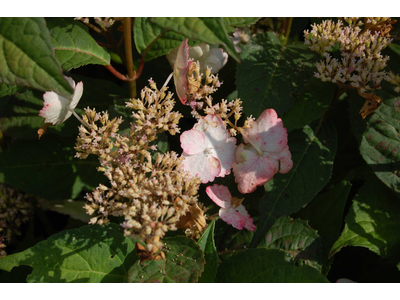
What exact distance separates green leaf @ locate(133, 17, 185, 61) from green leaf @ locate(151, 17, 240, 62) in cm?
27

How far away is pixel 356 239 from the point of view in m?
1.12

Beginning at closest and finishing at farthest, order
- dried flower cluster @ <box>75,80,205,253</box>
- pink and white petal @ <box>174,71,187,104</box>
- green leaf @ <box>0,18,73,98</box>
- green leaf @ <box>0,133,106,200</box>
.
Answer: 1. green leaf @ <box>0,18,73,98</box>
2. dried flower cluster @ <box>75,80,205,253</box>
3. pink and white petal @ <box>174,71,187,104</box>
4. green leaf @ <box>0,133,106,200</box>

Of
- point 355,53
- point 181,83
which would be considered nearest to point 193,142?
point 181,83

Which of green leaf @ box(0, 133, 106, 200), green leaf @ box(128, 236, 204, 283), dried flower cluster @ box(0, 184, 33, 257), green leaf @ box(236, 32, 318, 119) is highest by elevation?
green leaf @ box(236, 32, 318, 119)

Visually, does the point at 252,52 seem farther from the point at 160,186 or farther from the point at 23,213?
the point at 23,213

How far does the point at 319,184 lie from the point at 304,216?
0.16 m

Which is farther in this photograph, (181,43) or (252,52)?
(252,52)

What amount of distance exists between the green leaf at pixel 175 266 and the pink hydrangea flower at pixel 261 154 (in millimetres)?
247

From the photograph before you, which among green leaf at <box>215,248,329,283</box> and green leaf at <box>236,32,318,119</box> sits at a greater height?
green leaf at <box>236,32,318,119</box>

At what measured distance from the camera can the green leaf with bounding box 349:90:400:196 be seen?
3.78ft

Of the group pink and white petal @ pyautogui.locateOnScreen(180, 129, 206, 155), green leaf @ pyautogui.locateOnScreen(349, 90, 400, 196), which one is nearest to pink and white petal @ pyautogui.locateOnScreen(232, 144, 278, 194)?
pink and white petal @ pyautogui.locateOnScreen(180, 129, 206, 155)

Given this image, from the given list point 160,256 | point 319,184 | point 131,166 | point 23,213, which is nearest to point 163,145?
point 131,166

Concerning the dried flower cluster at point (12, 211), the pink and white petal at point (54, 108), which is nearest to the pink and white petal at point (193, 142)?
the pink and white petal at point (54, 108)

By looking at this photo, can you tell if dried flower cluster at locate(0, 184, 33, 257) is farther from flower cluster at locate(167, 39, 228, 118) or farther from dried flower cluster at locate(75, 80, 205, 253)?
flower cluster at locate(167, 39, 228, 118)
